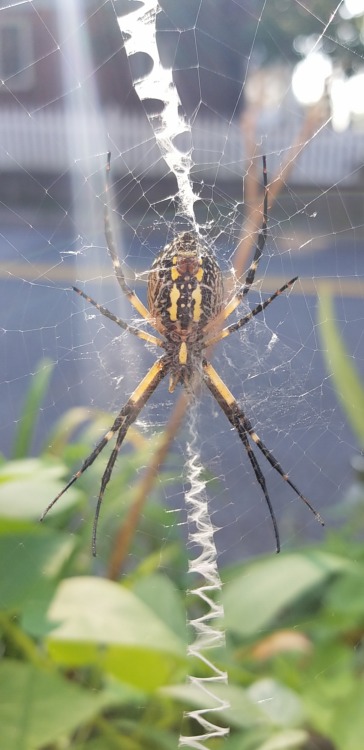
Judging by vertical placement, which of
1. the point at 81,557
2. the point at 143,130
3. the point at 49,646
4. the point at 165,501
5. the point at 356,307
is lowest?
the point at 49,646

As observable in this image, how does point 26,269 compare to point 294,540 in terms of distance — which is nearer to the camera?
point 294,540

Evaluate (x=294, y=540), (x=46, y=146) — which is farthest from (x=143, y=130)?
(x=294, y=540)

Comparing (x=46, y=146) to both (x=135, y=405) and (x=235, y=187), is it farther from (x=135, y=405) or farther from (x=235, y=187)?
(x=135, y=405)

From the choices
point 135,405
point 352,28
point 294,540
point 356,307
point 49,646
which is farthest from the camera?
point 356,307

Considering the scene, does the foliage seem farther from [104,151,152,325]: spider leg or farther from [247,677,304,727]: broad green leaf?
[104,151,152,325]: spider leg

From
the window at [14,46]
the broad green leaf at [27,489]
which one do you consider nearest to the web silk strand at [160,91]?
the broad green leaf at [27,489]

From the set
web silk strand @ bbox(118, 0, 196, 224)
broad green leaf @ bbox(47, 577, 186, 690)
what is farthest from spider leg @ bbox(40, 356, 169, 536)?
broad green leaf @ bbox(47, 577, 186, 690)
